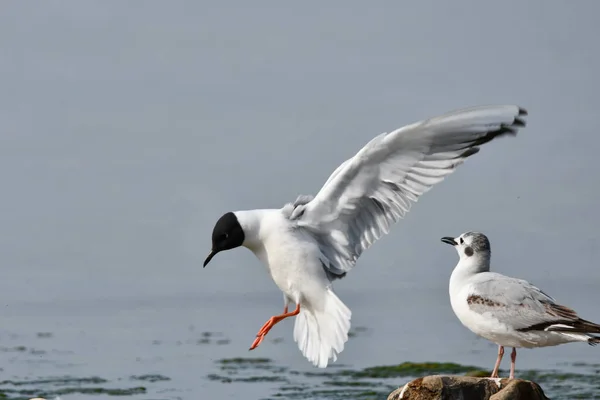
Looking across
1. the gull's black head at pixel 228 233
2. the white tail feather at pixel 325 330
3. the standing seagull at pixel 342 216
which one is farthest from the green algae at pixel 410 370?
the gull's black head at pixel 228 233

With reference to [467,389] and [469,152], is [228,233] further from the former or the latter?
[467,389]

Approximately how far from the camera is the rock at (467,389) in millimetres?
8109

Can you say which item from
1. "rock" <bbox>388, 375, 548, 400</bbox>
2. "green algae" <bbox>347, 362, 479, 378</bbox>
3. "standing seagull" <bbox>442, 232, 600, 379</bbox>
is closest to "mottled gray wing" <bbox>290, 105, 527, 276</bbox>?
"standing seagull" <bbox>442, 232, 600, 379</bbox>

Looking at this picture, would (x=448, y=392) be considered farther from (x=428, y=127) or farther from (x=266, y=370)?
(x=266, y=370)

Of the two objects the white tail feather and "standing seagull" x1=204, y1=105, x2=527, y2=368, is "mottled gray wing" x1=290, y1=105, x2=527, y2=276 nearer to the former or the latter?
"standing seagull" x1=204, y1=105, x2=527, y2=368

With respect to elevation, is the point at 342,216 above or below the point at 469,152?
below

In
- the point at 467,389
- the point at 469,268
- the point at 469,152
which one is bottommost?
the point at 467,389

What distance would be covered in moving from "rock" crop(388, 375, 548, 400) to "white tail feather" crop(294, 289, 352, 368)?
1.30 m

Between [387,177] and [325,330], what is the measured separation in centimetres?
134

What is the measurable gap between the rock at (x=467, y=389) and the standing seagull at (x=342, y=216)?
4.54ft

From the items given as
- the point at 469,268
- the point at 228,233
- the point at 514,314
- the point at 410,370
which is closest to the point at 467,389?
the point at 514,314

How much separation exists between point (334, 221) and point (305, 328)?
93 cm

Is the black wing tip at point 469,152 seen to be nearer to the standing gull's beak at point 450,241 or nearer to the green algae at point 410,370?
the standing gull's beak at point 450,241

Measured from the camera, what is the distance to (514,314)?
28.0ft
